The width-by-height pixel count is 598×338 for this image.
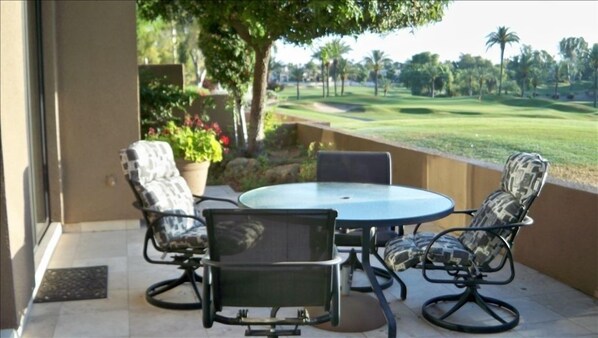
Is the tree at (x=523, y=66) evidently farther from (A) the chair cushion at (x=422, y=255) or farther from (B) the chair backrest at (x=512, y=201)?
(A) the chair cushion at (x=422, y=255)

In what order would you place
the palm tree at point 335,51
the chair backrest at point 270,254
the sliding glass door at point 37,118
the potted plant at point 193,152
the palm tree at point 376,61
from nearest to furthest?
the chair backrest at point 270,254 → the sliding glass door at point 37,118 → the potted plant at point 193,152 → the palm tree at point 376,61 → the palm tree at point 335,51

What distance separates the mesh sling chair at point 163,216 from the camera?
14.8 feet

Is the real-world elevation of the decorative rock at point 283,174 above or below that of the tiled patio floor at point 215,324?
above

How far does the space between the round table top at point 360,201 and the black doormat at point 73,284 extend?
1.33 m

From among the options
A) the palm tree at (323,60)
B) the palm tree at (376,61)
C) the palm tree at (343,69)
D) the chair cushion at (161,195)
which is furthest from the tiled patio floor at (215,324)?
the palm tree at (343,69)

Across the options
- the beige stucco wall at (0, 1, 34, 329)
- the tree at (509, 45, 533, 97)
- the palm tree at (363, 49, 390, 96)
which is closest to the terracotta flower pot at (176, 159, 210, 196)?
the palm tree at (363, 49, 390, 96)

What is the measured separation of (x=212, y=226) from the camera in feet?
9.86

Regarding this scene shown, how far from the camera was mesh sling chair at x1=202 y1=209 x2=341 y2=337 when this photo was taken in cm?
298

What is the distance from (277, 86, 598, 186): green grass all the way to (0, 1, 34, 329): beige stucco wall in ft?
12.6

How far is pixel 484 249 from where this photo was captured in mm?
4180

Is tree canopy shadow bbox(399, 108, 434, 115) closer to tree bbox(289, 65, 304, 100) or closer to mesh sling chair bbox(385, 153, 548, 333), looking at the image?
tree bbox(289, 65, 304, 100)

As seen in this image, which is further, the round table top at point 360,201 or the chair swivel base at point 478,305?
the chair swivel base at point 478,305

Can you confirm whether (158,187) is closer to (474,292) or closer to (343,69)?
(474,292)

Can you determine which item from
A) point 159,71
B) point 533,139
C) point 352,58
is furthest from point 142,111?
point 533,139
